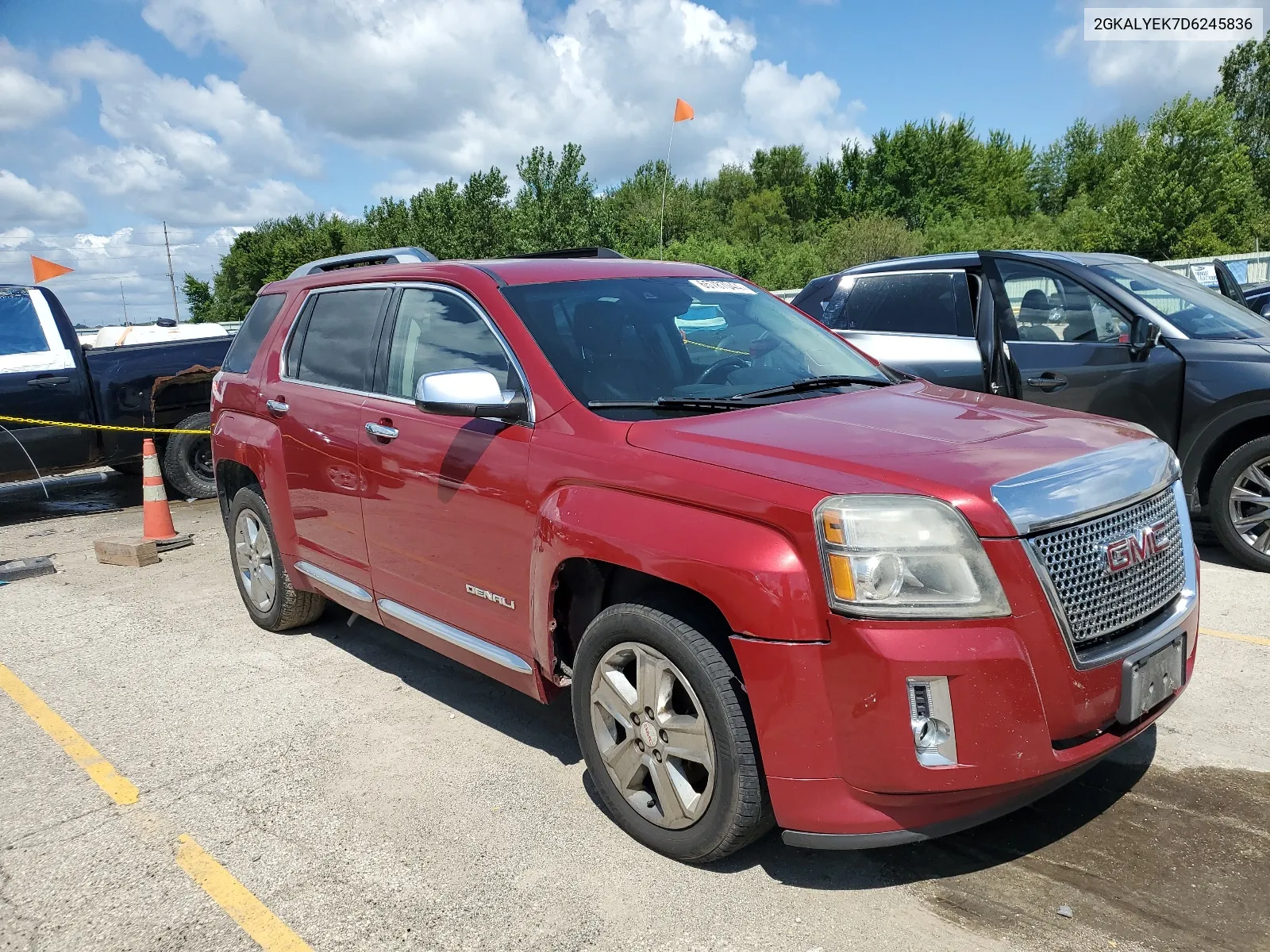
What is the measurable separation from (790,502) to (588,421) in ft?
2.96

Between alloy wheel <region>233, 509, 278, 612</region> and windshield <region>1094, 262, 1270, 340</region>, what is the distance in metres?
5.50

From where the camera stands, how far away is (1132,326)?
623cm

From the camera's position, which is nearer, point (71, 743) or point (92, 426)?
point (71, 743)

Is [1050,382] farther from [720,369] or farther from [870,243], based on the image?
[870,243]

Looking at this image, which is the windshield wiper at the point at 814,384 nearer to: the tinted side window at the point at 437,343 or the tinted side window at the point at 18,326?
the tinted side window at the point at 437,343

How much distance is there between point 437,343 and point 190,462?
24.4 feet

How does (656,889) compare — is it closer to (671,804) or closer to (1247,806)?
(671,804)

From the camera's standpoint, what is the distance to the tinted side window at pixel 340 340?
4508mm

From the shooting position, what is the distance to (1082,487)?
2719 mm

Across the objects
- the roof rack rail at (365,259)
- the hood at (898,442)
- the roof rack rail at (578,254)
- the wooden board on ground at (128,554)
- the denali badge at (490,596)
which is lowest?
the wooden board on ground at (128,554)

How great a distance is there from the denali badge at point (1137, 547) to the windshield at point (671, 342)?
1.20m

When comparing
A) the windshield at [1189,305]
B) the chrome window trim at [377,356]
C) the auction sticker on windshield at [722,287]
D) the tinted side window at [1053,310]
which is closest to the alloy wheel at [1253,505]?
the windshield at [1189,305]

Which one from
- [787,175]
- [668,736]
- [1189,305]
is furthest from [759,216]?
[668,736]

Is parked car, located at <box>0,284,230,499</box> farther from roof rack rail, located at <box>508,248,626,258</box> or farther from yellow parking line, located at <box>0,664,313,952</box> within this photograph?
roof rack rail, located at <box>508,248,626,258</box>
